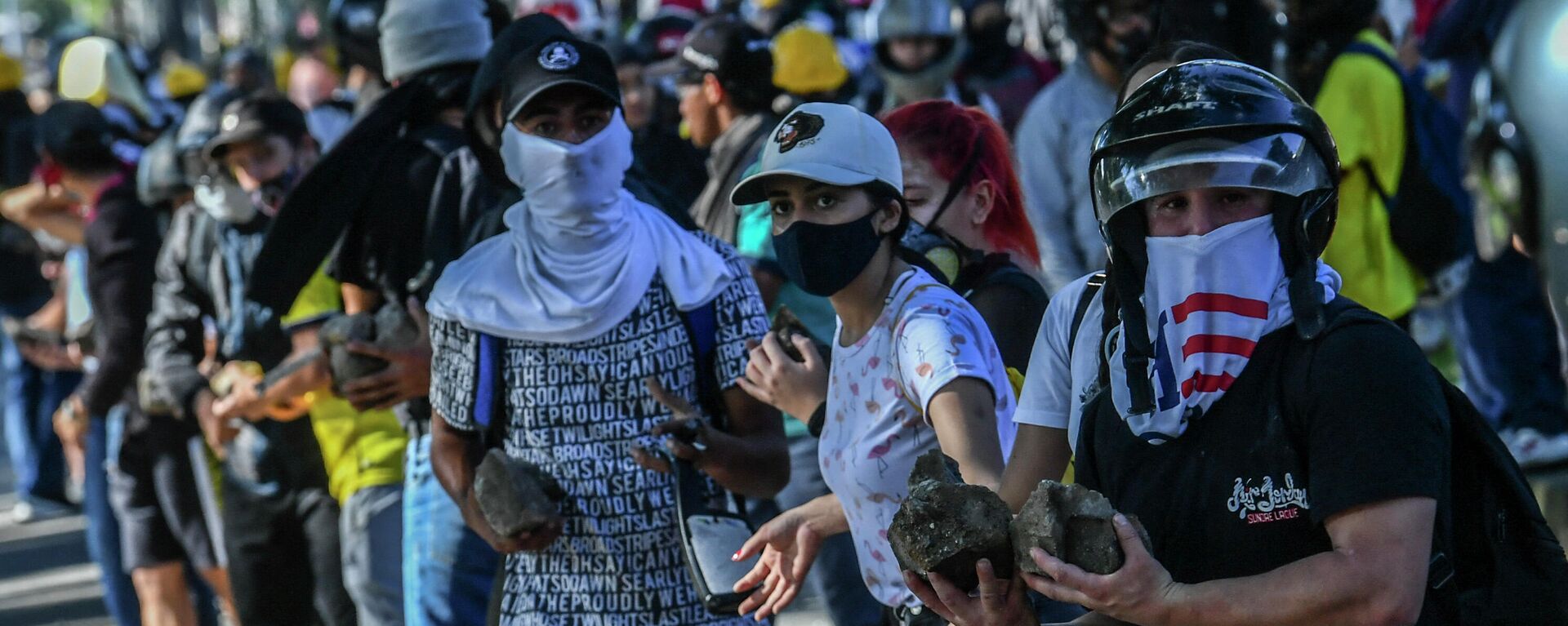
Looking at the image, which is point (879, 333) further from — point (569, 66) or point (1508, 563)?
point (1508, 563)

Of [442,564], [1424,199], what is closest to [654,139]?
[1424,199]

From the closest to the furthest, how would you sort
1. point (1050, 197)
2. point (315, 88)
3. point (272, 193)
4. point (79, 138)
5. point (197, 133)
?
point (272, 193)
point (1050, 197)
point (197, 133)
point (79, 138)
point (315, 88)

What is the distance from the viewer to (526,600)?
155 inches

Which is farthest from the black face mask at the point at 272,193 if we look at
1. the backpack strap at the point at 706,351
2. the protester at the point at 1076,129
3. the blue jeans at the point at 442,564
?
the backpack strap at the point at 706,351

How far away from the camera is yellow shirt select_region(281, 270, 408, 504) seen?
539 centimetres

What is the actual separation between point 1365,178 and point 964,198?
2.40 meters

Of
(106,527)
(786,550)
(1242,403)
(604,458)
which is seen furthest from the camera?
(106,527)

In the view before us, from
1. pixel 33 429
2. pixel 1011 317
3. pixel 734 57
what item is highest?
pixel 1011 317

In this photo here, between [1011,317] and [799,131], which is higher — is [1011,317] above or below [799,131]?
below

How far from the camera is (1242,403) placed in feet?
7.99

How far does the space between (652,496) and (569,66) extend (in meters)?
0.91

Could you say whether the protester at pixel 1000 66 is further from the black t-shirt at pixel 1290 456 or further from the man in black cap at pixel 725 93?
the black t-shirt at pixel 1290 456

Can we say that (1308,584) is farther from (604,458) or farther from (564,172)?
(564,172)

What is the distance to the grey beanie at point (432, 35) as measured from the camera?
5.25 metres
